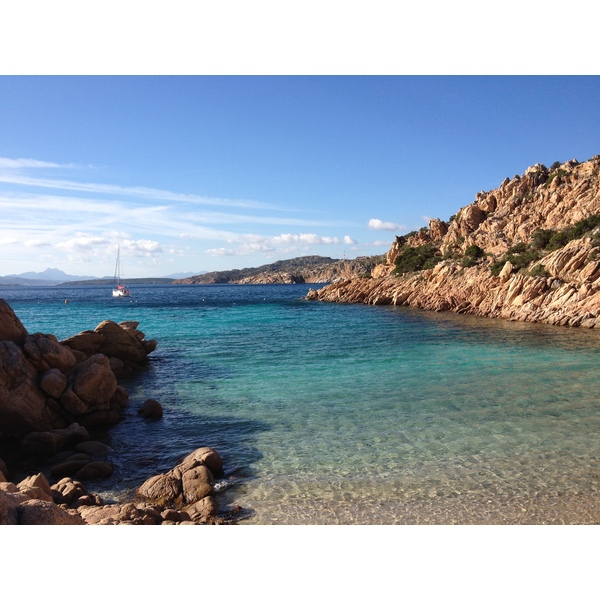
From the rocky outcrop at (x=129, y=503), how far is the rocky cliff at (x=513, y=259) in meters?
32.0

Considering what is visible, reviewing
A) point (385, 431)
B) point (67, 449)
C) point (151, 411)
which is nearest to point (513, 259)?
point (385, 431)

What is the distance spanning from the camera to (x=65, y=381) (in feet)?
46.3

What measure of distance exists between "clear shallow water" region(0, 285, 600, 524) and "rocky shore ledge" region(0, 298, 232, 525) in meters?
0.63

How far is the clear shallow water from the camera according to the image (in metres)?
8.23

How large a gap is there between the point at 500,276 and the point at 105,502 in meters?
45.1

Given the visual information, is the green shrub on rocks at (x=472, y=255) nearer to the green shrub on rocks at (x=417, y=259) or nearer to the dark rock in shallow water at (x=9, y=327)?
the green shrub on rocks at (x=417, y=259)

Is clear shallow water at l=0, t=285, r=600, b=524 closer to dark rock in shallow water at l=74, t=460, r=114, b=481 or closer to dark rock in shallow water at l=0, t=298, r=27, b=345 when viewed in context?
dark rock in shallow water at l=74, t=460, r=114, b=481

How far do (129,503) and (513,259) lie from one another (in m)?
47.9

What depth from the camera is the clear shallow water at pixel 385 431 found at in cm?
823

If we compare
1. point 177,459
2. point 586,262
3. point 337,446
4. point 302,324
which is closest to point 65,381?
point 177,459

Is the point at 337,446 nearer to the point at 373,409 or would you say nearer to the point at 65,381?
the point at 373,409

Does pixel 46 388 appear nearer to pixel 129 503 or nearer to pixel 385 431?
pixel 129 503

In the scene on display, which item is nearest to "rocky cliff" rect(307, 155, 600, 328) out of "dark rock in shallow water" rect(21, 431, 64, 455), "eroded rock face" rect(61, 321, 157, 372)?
"eroded rock face" rect(61, 321, 157, 372)

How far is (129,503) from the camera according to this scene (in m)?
8.17
